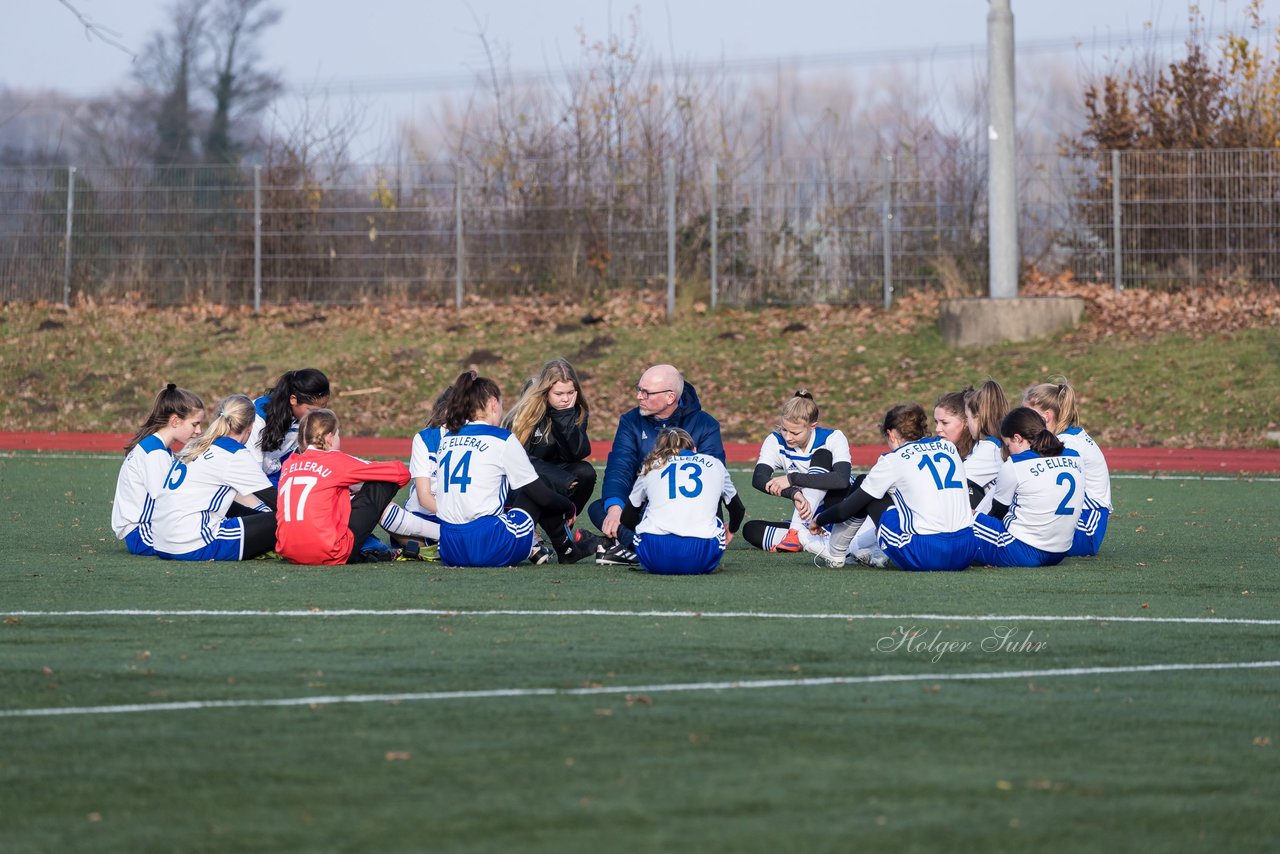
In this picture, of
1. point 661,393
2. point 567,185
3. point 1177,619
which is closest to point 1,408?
point 567,185

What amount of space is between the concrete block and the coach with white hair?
1331 centimetres

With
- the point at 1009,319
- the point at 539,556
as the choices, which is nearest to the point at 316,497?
the point at 539,556

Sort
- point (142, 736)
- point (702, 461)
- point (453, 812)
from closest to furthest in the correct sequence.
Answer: point (453, 812)
point (142, 736)
point (702, 461)

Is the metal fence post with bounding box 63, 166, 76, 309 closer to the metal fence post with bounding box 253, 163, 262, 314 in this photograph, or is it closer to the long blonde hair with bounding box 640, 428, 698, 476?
the metal fence post with bounding box 253, 163, 262, 314

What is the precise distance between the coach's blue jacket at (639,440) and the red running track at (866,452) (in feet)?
25.1

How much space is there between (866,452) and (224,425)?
34.0 ft

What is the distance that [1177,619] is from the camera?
22.4 feet

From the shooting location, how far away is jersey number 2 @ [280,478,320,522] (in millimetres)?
8773

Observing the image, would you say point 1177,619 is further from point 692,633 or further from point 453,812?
point 453,812

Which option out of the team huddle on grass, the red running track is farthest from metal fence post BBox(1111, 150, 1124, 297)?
the team huddle on grass

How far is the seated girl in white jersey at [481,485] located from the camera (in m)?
8.56

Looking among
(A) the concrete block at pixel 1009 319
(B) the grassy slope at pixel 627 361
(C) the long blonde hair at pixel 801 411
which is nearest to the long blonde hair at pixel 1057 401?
(C) the long blonde hair at pixel 801 411

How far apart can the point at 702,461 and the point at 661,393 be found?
1.02 metres

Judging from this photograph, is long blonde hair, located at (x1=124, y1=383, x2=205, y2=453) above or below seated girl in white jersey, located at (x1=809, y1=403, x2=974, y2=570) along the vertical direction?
above
